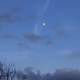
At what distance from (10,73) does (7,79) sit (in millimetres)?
3362

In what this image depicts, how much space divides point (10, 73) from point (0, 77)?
597 centimetres

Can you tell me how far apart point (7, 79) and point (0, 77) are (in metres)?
3.10

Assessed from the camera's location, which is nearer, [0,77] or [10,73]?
[10,73]

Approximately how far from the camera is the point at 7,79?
179ft

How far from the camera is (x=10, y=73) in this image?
5216cm

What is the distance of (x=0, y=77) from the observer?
56.6 meters
